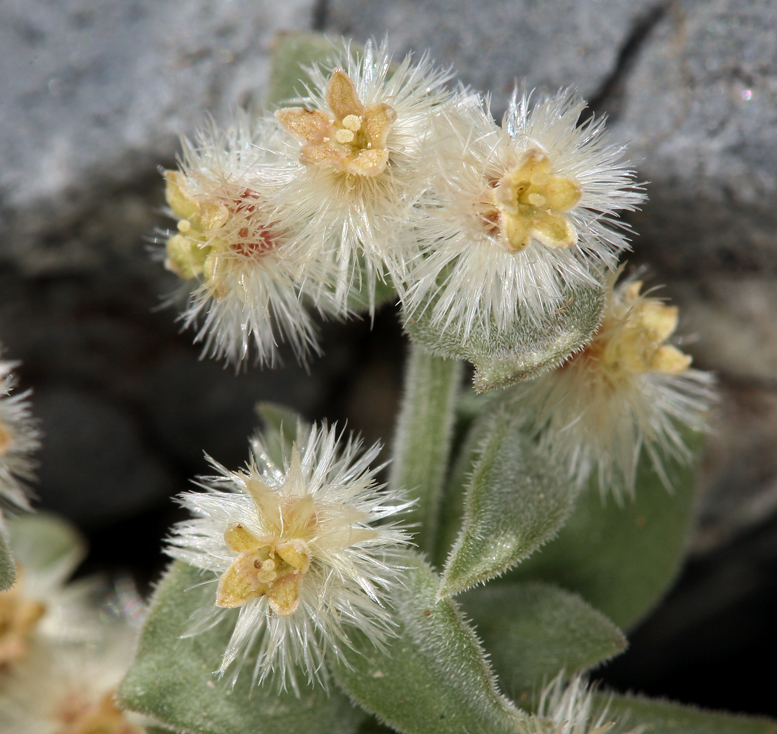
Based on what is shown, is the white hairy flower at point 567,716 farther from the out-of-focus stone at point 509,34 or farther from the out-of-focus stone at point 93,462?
the out-of-focus stone at point 93,462

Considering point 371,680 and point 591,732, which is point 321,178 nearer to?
point 371,680

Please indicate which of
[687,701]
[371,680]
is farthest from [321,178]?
[687,701]

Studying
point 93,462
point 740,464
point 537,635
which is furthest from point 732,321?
point 93,462

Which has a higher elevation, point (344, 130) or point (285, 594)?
point (344, 130)

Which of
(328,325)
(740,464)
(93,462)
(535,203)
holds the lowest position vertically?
(93,462)

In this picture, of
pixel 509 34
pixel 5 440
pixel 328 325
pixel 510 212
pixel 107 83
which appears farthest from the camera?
pixel 328 325

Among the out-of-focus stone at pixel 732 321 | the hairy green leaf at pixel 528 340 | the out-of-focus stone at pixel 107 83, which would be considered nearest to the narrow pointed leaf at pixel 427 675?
the hairy green leaf at pixel 528 340

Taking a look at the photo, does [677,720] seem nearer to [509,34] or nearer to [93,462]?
[509,34]
